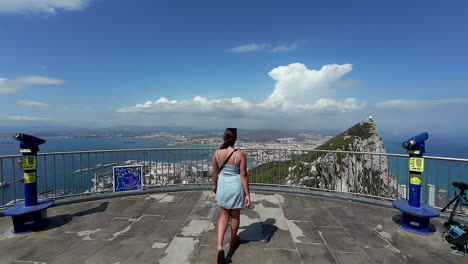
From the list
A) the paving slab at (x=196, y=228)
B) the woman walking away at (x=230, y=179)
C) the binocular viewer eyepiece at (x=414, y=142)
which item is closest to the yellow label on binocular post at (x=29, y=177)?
the paving slab at (x=196, y=228)

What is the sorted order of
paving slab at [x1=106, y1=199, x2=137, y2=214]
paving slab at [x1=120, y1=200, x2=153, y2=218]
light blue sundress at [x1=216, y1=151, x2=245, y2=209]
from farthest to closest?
paving slab at [x1=106, y1=199, x2=137, y2=214], paving slab at [x1=120, y1=200, x2=153, y2=218], light blue sundress at [x1=216, y1=151, x2=245, y2=209]

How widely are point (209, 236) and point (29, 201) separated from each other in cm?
352

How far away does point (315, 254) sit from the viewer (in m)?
2.99

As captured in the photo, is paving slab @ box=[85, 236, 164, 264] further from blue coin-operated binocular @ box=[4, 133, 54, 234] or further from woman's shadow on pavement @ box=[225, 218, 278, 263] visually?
blue coin-operated binocular @ box=[4, 133, 54, 234]

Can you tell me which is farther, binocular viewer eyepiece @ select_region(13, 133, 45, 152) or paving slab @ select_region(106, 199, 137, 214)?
paving slab @ select_region(106, 199, 137, 214)

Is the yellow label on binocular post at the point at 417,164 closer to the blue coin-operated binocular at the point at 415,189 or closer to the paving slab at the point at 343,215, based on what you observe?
the blue coin-operated binocular at the point at 415,189

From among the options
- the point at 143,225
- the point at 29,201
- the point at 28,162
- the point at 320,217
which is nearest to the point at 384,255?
the point at 320,217

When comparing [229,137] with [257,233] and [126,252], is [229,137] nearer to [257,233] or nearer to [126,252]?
[257,233]

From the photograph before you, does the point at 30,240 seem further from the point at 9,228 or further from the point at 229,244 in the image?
the point at 229,244

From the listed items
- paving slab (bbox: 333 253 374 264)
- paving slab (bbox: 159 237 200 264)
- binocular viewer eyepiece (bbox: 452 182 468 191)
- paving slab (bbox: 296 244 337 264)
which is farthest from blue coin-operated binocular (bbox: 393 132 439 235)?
paving slab (bbox: 159 237 200 264)

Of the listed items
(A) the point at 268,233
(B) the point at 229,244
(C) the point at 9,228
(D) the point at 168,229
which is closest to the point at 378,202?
(A) the point at 268,233

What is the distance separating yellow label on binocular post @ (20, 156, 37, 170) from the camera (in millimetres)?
3793

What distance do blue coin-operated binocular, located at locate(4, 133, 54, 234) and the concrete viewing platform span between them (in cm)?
20

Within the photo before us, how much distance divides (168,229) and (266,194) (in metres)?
3.00
